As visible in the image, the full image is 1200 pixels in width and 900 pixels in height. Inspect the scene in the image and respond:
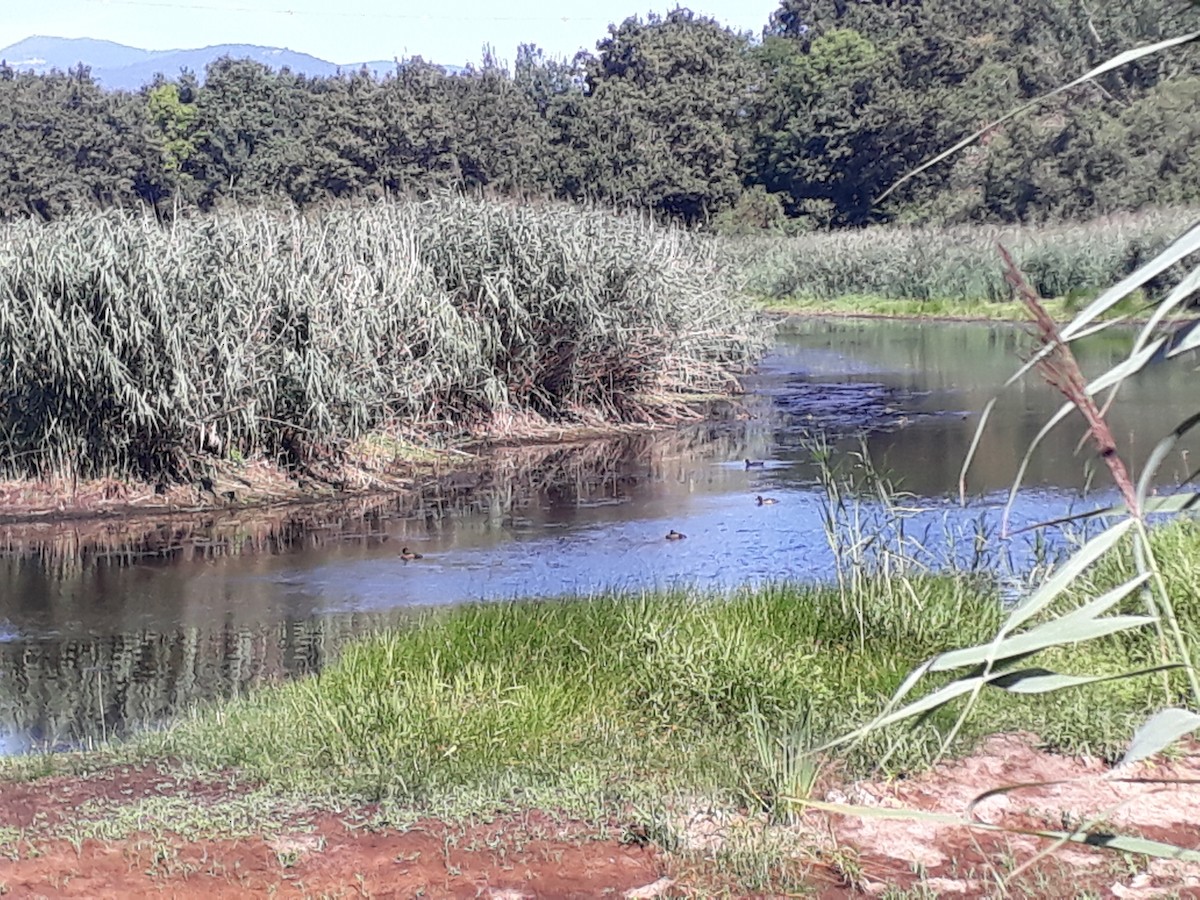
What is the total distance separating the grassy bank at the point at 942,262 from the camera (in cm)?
3409

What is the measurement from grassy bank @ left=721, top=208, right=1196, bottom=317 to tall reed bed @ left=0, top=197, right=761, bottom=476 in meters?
15.0

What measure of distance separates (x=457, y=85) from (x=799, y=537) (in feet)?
160

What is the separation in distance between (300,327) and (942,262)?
27.5 m

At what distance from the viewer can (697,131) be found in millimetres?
54781

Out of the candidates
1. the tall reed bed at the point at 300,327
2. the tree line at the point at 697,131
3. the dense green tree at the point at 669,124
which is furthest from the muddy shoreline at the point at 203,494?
the dense green tree at the point at 669,124

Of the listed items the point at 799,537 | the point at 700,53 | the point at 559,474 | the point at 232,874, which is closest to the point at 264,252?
the point at 559,474

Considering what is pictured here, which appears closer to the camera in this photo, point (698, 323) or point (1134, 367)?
point (1134, 367)

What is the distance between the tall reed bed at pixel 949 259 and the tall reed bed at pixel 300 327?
14.9 metres

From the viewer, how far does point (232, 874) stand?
421 centimetres

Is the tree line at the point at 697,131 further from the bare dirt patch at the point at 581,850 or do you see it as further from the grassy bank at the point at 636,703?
the bare dirt patch at the point at 581,850

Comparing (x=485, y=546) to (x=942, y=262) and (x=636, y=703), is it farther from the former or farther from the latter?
(x=942, y=262)

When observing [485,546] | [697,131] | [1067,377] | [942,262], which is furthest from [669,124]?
[1067,377]

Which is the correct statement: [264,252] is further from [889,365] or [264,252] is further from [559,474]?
[889,365]

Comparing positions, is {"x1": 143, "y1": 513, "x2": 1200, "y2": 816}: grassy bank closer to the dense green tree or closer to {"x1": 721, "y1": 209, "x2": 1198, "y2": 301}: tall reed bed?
{"x1": 721, "y1": 209, "x2": 1198, "y2": 301}: tall reed bed
